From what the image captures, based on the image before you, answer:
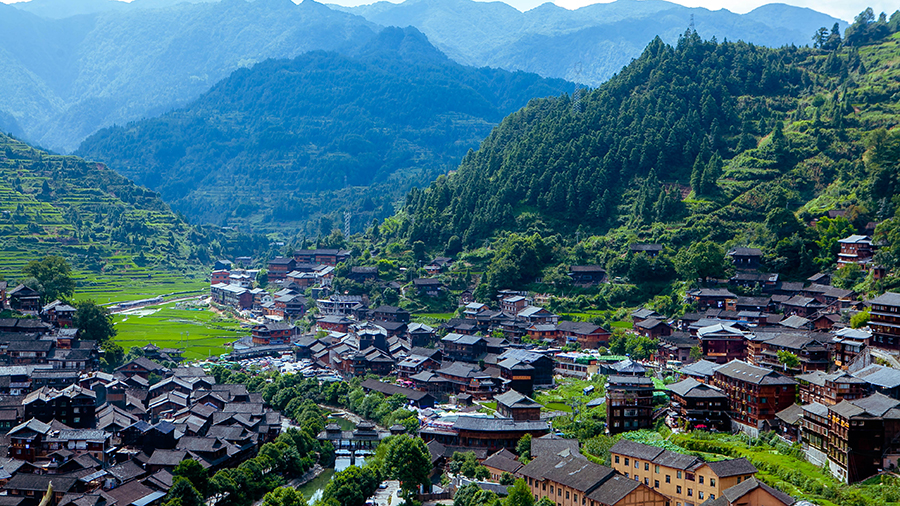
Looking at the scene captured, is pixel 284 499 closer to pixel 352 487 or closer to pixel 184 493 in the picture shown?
pixel 352 487

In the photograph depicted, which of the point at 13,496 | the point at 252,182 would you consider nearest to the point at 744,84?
the point at 13,496

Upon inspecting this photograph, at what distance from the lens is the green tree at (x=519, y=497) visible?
37.9 m

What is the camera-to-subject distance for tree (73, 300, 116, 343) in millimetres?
67250

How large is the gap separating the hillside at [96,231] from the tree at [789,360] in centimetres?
6989

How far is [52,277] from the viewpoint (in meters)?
74.6

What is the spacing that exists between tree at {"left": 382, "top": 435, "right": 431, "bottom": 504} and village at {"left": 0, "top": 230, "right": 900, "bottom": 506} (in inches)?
47.1

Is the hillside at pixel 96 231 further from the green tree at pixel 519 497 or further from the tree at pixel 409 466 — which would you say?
the green tree at pixel 519 497

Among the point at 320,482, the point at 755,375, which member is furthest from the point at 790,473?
the point at 320,482

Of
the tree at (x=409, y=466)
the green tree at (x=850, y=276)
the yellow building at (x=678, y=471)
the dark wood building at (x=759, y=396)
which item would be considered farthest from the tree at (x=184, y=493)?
the green tree at (x=850, y=276)

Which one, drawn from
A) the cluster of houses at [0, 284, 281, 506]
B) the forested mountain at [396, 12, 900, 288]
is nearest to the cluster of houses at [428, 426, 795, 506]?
the cluster of houses at [0, 284, 281, 506]

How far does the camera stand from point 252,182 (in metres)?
199

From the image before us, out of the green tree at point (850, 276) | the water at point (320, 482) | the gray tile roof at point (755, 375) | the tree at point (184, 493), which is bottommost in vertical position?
the water at point (320, 482)

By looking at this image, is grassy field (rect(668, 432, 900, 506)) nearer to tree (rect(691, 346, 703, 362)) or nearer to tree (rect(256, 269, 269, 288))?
tree (rect(691, 346, 703, 362))

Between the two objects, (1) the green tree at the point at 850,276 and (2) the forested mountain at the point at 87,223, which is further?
(2) the forested mountain at the point at 87,223
